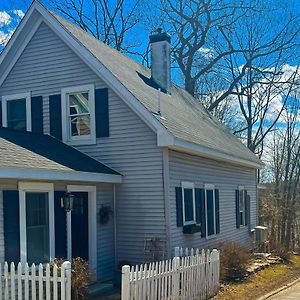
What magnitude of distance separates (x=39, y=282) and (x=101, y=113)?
19.8ft

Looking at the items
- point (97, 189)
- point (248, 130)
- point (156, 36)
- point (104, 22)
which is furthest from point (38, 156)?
point (248, 130)

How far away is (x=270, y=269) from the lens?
47.4 feet

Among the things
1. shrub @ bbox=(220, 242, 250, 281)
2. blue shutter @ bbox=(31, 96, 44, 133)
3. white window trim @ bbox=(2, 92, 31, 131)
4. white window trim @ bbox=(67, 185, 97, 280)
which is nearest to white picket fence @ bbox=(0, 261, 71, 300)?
white window trim @ bbox=(67, 185, 97, 280)

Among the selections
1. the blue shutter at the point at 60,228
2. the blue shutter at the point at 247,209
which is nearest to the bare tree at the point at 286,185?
the blue shutter at the point at 247,209

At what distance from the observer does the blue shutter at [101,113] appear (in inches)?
491

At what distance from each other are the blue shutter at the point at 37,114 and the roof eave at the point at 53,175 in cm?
313

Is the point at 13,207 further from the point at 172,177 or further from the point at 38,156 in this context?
the point at 172,177

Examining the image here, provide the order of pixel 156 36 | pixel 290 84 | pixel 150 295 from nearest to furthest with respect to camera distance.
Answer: pixel 150 295, pixel 156 36, pixel 290 84

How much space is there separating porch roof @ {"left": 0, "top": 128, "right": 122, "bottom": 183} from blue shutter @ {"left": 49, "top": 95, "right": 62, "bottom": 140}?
0.20m

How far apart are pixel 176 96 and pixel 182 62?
13.7m

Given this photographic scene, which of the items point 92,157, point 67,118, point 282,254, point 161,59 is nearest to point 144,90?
point 67,118

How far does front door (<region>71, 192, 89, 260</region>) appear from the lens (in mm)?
11445

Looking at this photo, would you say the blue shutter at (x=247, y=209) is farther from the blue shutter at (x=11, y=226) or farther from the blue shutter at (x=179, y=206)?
the blue shutter at (x=11, y=226)

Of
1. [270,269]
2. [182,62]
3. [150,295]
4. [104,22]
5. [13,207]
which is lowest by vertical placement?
[270,269]
